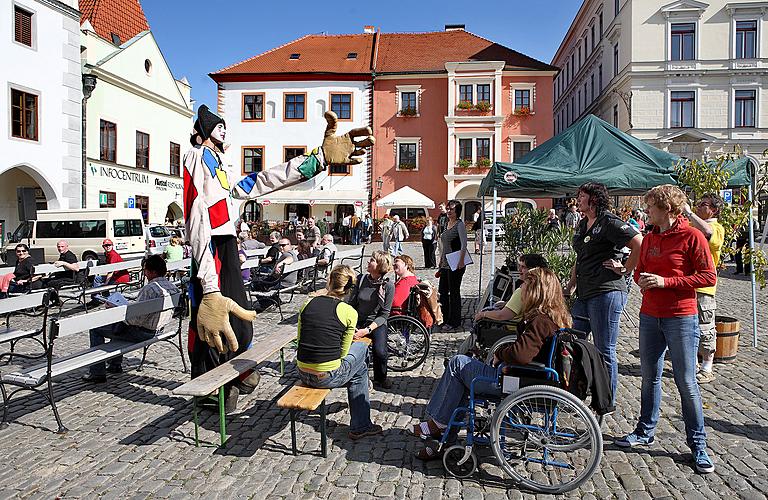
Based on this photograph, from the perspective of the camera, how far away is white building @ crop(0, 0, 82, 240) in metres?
20.4

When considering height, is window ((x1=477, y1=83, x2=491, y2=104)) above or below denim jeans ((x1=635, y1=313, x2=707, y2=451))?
above

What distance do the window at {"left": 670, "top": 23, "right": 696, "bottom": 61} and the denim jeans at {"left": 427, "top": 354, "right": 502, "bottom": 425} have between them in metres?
37.3

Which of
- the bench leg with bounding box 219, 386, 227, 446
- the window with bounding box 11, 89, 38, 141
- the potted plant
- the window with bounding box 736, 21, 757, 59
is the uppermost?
the window with bounding box 736, 21, 757, 59

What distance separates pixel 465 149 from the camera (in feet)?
120

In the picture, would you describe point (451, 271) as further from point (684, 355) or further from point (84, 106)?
point (84, 106)

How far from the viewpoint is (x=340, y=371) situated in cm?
456

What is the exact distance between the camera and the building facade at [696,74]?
114 feet

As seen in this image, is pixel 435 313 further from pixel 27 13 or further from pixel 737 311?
pixel 27 13

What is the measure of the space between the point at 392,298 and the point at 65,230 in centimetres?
1617

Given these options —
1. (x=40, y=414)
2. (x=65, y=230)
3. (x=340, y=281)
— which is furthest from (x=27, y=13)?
(x=340, y=281)

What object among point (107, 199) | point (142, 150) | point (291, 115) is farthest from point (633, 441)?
point (291, 115)

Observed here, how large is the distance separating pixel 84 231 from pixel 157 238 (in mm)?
3458

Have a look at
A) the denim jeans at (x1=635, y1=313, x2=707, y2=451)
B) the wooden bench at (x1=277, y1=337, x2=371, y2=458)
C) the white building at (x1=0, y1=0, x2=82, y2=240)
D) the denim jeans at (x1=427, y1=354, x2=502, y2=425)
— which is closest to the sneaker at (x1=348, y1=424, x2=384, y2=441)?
the wooden bench at (x1=277, y1=337, x2=371, y2=458)

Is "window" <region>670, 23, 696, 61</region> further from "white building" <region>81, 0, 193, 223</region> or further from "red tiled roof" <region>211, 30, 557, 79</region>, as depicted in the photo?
"white building" <region>81, 0, 193, 223</region>
